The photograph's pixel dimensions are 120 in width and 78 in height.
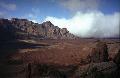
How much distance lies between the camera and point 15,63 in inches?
2164

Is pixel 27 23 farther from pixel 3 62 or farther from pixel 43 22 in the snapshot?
pixel 3 62

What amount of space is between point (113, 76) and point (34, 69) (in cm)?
1233

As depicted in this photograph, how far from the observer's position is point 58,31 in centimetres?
16438

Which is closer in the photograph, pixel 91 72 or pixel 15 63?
pixel 91 72

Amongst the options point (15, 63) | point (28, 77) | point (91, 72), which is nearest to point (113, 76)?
point (91, 72)

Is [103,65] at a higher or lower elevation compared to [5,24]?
lower

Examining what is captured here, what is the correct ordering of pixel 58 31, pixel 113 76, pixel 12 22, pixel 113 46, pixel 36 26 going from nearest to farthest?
pixel 113 76 < pixel 113 46 < pixel 12 22 < pixel 36 26 < pixel 58 31

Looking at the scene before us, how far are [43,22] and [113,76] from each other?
140 m

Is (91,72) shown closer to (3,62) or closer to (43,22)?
(3,62)

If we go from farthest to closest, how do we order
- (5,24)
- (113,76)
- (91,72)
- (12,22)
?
(12,22), (5,24), (91,72), (113,76)

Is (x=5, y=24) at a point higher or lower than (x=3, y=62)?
higher

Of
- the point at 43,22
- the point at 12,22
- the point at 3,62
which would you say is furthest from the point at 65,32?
the point at 3,62

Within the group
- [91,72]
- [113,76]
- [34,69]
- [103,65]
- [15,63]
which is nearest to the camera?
[113,76]

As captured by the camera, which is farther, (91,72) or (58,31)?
(58,31)
